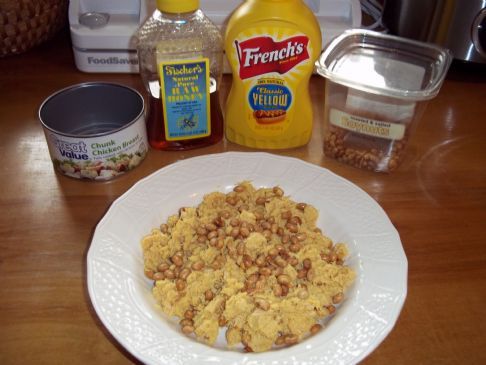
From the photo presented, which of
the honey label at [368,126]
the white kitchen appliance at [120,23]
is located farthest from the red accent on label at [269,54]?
the white kitchen appliance at [120,23]

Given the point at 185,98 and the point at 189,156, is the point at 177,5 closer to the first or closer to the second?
the point at 185,98

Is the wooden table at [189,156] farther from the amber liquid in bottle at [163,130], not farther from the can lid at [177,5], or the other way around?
the can lid at [177,5]

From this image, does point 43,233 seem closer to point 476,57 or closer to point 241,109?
point 241,109

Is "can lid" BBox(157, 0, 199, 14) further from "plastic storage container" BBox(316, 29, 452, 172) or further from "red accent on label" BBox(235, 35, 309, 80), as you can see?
"plastic storage container" BBox(316, 29, 452, 172)

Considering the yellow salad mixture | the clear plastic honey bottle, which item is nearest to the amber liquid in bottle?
the clear plastic honey bottle

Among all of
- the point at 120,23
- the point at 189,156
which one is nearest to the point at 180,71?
the point at 189,156
